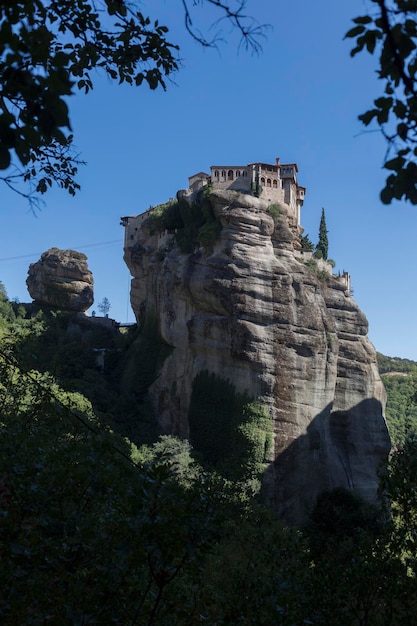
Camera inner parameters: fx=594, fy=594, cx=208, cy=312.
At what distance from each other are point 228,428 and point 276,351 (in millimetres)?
4510

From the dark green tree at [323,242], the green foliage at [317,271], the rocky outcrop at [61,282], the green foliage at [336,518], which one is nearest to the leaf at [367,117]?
the green foliage at [336,518]

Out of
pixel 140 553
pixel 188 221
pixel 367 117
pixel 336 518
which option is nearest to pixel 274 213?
pixel 188 221

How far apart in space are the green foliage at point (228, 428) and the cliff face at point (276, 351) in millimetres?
479

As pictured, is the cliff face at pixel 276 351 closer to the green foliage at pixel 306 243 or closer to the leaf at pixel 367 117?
the green foliage at pixel 306 243

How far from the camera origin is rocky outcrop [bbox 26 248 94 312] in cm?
4575

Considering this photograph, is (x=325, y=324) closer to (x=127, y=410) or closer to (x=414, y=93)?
(x=127, y=410)

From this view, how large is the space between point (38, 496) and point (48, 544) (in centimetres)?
42

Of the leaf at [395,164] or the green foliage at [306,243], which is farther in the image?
the green foliage at [306,243]

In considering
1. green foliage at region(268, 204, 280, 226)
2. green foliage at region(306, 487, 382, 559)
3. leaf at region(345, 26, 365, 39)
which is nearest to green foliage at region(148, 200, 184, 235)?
green foliage at region(268, 204, 280, 226)

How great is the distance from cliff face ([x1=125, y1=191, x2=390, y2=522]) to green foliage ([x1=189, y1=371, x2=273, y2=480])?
0.48m

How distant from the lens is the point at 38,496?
512 centimetres

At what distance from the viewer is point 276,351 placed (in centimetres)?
2984

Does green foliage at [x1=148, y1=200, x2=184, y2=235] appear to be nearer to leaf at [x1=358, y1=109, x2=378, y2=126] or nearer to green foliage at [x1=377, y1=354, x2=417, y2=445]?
green foliage at [x1=377, y1=354, x2=417, y2=445]

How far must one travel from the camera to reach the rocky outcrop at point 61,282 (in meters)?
45.8
